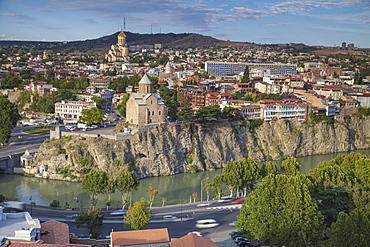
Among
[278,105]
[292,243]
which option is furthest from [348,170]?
[278,105]

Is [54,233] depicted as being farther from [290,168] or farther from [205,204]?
[290,168]

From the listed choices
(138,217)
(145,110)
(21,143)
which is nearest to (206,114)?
(145,110)

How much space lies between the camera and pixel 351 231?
15.2 meters

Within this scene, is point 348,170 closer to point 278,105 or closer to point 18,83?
point 278,105

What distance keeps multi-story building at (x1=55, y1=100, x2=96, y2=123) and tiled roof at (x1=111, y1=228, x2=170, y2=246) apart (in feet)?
90.9

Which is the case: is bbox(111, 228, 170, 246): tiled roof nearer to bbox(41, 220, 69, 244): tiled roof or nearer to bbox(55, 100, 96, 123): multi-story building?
bbox(41, 220, 69, 244): tiled roof

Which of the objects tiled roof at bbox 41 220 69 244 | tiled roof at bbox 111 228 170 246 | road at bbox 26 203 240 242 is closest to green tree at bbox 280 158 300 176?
road at bbox 26 203 240 242

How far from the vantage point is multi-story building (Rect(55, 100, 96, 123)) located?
1649 inches

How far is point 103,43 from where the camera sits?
153000mm

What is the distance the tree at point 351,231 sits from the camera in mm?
14969

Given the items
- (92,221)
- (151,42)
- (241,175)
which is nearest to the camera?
(92,221)

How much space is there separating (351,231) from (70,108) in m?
31.5

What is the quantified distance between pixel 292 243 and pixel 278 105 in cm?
2264

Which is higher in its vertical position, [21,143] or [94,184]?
[21,143]
